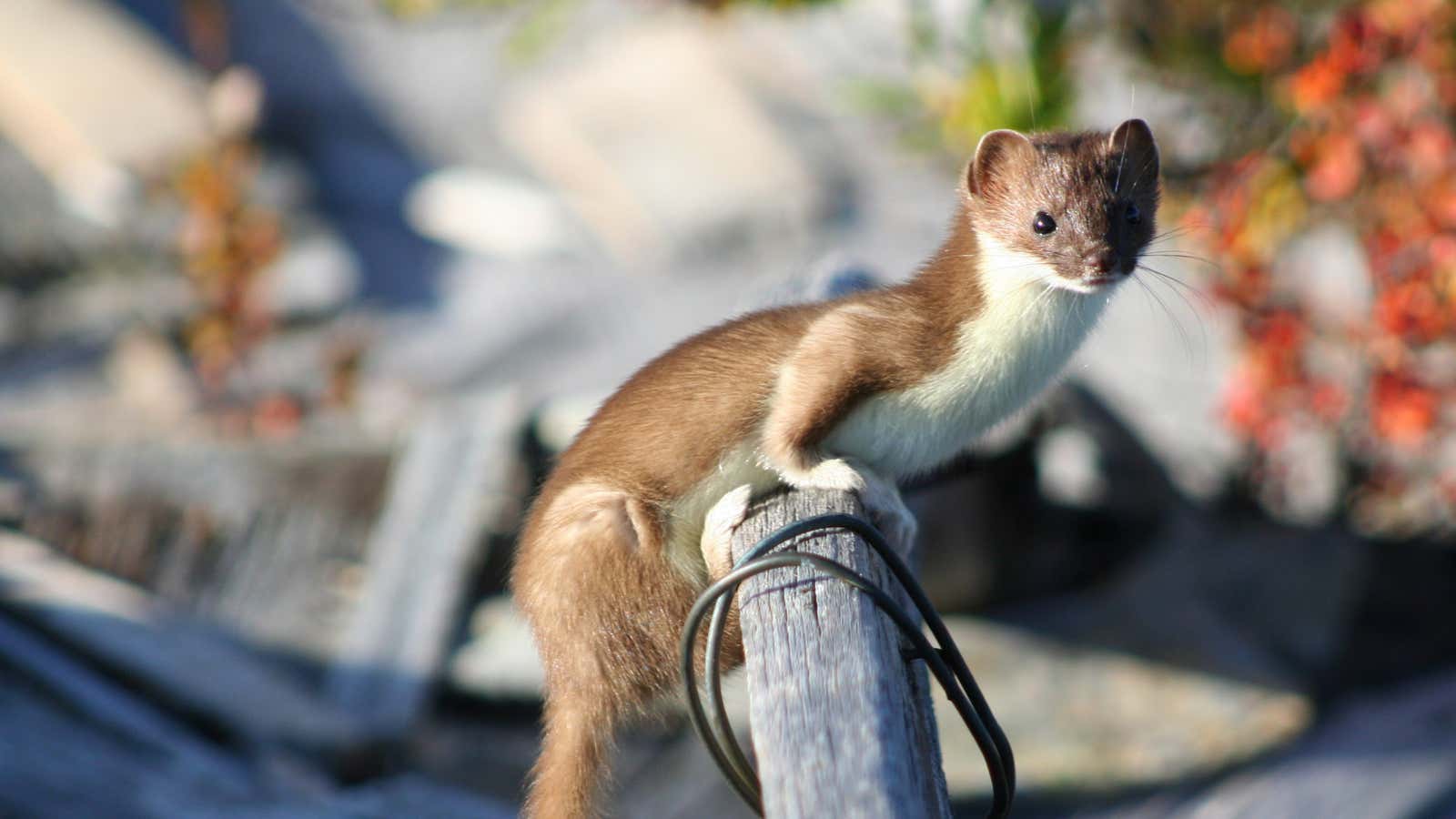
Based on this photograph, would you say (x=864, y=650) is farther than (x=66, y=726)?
No

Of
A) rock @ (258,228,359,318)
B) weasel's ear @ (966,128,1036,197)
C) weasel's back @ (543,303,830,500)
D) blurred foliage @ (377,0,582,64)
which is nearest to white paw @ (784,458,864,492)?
weasel's back @ (543,303,830,500)

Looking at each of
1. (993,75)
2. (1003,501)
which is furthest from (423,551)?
(993,75)

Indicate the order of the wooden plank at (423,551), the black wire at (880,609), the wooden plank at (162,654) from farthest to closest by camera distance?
1. the wooden plank at (423,551)
2. the wooden plank at (162,654)
3. the black wire at (880,609)

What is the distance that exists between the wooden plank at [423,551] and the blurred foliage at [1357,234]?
2186 mm

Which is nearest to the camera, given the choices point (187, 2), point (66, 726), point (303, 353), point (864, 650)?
point (864, 650)

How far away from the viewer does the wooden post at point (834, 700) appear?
55.6 inches

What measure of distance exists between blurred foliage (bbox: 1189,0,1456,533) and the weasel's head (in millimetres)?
2090

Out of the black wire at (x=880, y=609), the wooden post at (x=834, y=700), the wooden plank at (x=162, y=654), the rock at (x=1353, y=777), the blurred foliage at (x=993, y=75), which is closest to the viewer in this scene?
the wooden post at (x=834, y=700)

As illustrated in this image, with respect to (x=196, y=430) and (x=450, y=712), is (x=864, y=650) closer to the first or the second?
(x=450, y=712)

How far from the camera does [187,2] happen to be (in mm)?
8320

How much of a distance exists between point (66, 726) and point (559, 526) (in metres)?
1.73

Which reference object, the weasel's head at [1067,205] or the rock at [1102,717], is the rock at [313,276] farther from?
the weasel's head at [1067,205]

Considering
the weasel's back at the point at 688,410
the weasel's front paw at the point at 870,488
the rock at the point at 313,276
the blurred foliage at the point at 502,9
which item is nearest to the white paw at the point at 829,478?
the weasel's front paw at the point at 870,488

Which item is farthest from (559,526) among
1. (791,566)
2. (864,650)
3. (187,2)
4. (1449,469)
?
(187,2)
